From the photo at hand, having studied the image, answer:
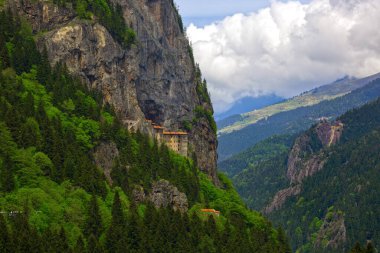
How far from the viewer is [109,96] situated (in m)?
198

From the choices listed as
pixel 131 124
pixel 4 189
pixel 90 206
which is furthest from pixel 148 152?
pixel 4 189

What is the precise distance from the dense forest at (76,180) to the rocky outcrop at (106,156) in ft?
3.68

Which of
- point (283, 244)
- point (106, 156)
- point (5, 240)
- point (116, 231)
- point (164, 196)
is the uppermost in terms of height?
point (106, 156)

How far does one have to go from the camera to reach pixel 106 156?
17512 centimetres

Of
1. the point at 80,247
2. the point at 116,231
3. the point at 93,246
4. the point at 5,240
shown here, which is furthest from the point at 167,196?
the point at 5,240

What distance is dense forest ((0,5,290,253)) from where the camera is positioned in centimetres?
13525

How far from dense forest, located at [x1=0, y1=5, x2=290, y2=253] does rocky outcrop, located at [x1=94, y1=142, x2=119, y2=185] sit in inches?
44.1

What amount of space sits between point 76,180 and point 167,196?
100 ft

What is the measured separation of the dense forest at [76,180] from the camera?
5325 inches

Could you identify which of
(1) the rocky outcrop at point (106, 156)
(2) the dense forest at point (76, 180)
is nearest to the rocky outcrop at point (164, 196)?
(2) the dense forest at point (76, 180)

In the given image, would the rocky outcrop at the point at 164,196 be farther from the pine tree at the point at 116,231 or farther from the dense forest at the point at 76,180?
the pine tree at the point at 116,231

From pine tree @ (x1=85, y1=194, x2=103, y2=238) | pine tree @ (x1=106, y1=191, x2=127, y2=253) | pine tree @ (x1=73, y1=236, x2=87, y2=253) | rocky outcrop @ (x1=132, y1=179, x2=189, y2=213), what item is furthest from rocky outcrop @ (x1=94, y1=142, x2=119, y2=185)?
pine tree @ (x1=73, y1=236, x2=87, y2=253)

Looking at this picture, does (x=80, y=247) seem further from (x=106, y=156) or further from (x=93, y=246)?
(x=106, y=156)

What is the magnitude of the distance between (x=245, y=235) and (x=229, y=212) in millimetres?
19544
